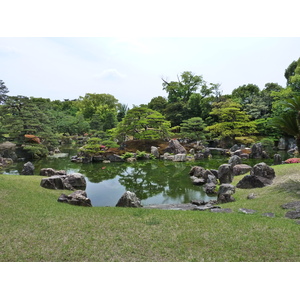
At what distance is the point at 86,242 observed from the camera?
4289mm

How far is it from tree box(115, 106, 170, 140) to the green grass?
19861mm

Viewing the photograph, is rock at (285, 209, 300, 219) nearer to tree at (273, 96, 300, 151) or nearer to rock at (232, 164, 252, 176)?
tree at (273, 96, 300, 151)

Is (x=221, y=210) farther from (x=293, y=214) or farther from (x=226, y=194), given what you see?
(x=293, y=214)

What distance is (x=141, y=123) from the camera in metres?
26.3

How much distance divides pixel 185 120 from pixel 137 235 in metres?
28.2

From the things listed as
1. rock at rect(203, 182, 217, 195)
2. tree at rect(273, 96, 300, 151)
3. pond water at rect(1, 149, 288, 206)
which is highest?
tree at rect(273, 96, 300, 151)

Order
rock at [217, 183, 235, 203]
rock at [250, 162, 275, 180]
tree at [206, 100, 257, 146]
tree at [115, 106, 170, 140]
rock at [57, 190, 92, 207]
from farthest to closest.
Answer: tree at [206, 100, 257, 146], tree at [115, 106, 170, 140], rock at [250, 162, 275, 180], rock at [217, 183, 235, 203], rock at [57, 190, 92, 207]

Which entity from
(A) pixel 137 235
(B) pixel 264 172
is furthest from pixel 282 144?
(A) pixel 137 235

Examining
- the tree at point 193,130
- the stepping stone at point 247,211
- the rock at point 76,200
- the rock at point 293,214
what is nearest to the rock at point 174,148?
the tree at point 193,130

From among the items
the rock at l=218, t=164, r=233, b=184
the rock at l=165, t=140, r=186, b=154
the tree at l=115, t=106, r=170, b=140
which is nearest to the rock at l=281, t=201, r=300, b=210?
the rock at l=218, t=164, r=233, b=184

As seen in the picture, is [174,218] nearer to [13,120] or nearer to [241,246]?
[241,246]

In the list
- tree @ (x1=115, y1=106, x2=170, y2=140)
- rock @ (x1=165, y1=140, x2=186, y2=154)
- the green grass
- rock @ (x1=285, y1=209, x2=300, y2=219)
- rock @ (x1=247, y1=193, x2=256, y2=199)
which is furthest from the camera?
tree @ (x1=115, y1=106, x2=170, y2=140)

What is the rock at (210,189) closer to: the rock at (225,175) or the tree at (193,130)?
the rock at (225,175)

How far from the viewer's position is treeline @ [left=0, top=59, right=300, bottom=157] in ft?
71.1
